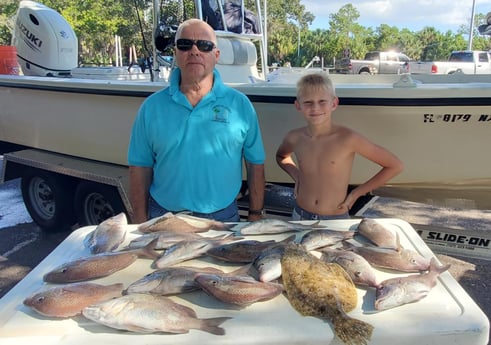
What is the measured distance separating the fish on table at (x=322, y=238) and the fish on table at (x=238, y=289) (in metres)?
0.32

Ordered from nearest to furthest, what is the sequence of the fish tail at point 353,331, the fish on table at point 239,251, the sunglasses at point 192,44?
the fish tail at point 353,331
the fish on table at point 239,251
the sunglasses at point 192,44

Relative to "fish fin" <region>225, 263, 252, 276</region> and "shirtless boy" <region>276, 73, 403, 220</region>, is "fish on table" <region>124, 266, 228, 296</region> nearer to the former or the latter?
"fish fin" <region>225, 263, 252, 276</region>

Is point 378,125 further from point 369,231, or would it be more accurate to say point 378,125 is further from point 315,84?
point 369,231

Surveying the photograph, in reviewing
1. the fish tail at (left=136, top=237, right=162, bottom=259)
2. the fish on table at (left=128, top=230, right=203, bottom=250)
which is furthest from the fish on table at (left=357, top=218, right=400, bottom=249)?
the fish tail at (left=136, top=237, right=162, bottom=259)

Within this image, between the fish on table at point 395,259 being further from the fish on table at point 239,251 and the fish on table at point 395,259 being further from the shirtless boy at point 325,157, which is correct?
the shirtless boy at point 325,157

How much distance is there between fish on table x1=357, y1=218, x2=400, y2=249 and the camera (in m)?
1.73

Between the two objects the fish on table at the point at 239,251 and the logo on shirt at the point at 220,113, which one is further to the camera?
the logo on shirt at the point at 220,113

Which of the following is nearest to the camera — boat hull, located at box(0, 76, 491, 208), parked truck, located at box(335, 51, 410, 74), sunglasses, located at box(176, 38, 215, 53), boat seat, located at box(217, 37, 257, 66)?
sunglasses, located at box(176, 38, 215, 53)

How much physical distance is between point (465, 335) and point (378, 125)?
2265 mm

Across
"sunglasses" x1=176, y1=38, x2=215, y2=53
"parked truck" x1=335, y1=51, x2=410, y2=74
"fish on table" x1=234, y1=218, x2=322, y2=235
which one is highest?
"parked truck" x1=335, y1=51, x2=410, y2=74

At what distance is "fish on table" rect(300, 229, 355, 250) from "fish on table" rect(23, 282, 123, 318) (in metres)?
Answer: 0.71

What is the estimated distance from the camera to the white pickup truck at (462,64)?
68.6 feet

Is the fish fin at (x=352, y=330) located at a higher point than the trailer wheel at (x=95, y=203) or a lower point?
higher

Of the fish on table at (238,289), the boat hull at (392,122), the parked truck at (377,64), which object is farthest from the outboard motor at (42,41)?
the parked truck at (377,64)
